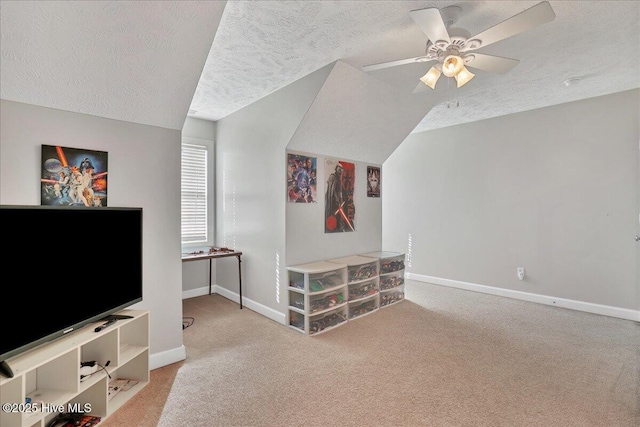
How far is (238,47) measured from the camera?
239 centimetres

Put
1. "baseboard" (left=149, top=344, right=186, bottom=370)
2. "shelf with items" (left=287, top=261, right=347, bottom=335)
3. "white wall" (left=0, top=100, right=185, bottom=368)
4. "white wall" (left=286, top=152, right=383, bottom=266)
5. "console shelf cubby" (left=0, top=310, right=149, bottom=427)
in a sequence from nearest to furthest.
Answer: "console shelf cubby" (left=0, top=310, right=149, bottom=427) → "white wall" (left=0, top=100, right=185, bottom=368) → "baseboard" (left=149, top=344, right=186, bottom=370) → "shelf with items" (left=287, top=261, right=347, bottom=335) → "white wall" (left=286, top=152, right=383, bottom=266)

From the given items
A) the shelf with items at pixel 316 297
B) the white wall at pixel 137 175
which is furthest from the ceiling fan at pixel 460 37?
the shelf with items at pixel 316 297

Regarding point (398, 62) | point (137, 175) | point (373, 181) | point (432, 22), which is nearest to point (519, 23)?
point (432, 22)

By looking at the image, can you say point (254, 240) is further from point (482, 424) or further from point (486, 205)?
point (486, 205)

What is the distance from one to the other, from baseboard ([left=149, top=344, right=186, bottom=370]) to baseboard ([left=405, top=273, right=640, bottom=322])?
406cm

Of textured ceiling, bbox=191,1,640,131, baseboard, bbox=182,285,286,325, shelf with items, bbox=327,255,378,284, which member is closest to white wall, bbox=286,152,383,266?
shelf with items, bbox=327,255,378,284

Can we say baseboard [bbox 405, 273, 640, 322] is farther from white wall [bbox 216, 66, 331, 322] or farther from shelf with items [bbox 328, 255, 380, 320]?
white wall [bbox 216, 66, 331, 322]

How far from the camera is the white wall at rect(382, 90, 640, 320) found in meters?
A: 3.48

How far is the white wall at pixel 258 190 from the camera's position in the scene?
325cm

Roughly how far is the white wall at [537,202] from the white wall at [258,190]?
298cm

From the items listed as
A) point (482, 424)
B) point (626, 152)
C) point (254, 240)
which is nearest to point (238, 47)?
point (254, 240)

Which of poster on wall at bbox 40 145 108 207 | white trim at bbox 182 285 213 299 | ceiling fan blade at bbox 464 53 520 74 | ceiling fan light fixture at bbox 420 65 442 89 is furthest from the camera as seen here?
white trim at bbox 182 285 213 299

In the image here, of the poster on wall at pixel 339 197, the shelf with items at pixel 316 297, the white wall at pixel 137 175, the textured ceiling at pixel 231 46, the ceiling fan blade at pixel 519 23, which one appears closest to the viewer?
the ceiling fan blade at pixel 519 23

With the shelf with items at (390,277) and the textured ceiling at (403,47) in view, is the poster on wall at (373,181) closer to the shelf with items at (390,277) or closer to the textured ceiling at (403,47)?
the shelf with items at (390,277)
